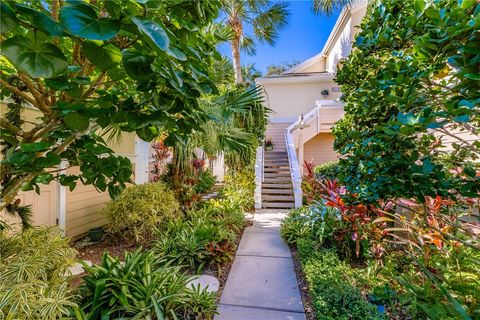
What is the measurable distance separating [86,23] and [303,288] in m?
3.95

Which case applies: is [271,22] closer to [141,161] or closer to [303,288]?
[141,161]

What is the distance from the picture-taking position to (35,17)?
0.72m

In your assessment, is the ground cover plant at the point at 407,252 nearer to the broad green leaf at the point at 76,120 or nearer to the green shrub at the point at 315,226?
the green shrub at the point at 315,226

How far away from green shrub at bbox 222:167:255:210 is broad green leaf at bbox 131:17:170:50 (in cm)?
716

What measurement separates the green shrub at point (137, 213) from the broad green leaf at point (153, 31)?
188 inches

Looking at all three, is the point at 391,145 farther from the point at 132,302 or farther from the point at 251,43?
the point at 251,43

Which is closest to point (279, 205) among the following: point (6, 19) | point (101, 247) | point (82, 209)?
point (101, 247)

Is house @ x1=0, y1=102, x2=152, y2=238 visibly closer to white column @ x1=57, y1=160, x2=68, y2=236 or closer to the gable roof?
white column @ x1=57, y1=160, x2=68, y2=236

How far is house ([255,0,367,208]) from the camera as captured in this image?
9070 mm

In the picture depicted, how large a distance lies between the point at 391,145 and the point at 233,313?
2607mm

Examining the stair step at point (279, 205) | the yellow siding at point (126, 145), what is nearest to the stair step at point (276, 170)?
the stair step at point (279, 205)

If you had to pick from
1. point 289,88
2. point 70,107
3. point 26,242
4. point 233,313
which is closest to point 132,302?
point 233,313

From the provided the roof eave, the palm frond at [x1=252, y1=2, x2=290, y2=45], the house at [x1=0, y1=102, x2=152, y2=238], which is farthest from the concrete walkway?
the roof eave

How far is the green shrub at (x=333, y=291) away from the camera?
106 inches
